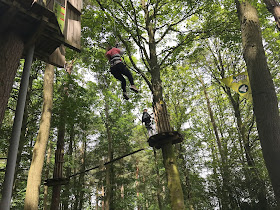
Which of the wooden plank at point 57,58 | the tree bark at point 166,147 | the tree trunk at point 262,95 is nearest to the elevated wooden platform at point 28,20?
the wooden plank at point 57,58

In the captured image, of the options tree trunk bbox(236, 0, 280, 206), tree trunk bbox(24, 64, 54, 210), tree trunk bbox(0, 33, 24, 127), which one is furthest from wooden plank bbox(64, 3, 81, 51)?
tree trunk bbox(236, 0, 280, 206)

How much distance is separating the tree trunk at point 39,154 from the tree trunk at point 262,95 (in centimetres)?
579

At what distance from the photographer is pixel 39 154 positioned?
6.40m

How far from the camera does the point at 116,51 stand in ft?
18.2

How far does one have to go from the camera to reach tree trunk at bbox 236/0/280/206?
3217 mm

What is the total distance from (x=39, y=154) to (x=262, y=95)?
6.17m

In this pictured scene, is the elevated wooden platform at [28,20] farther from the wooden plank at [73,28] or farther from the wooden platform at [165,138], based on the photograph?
the wooden platform at [165,138]

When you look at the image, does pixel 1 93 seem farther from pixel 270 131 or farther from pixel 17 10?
pixel 270 131

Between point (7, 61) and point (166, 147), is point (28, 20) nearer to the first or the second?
point (7, 61)

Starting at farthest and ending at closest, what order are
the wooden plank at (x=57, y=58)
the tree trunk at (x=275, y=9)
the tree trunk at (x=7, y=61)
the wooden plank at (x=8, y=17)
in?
the tree trunk at (x=275, y=9) < the wooden plank at (x=57, y=58) < the wooden plank at (x=8, y=17) < the tree trunk at (x=7, y=61)

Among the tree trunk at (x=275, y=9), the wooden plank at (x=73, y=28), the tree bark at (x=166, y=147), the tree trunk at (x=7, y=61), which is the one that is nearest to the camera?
the tree trunk at (x=7, y=61)

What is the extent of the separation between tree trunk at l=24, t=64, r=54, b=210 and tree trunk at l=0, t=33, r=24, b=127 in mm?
4284

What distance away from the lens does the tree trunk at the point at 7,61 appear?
2535mm

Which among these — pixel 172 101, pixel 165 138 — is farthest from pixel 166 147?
pixel 172 101
